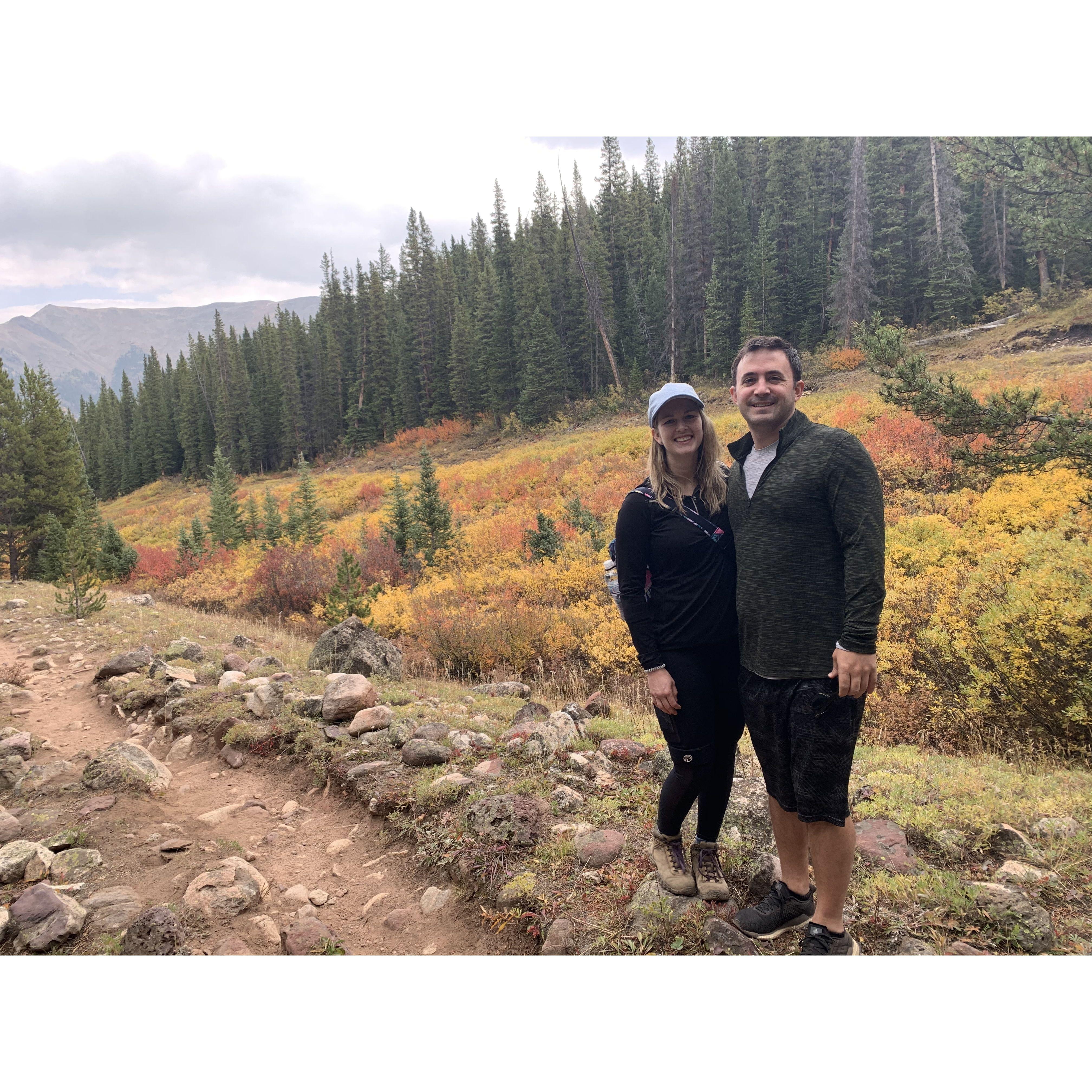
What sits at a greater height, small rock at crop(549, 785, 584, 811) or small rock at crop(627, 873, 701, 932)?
small rock at crop(627, 873, 701, 932)

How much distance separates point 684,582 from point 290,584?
43.2ft

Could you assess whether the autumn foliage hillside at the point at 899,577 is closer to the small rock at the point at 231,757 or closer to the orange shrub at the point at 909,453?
the orange shrub at the point at 909,453

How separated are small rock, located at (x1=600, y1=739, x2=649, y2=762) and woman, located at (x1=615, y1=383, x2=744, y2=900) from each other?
177 cm

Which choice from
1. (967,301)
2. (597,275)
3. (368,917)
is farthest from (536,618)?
(597,275)

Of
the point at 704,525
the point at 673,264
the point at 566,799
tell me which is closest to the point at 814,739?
the point at 704,525

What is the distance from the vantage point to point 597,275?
794 inches

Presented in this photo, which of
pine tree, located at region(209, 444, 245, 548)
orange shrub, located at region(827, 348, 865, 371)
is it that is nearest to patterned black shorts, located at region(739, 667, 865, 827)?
orange shrub, located at region(827, 348, 865, 371)

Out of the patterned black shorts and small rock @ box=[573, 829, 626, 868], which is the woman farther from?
small rock @ box=[573, 829, 626, 868]

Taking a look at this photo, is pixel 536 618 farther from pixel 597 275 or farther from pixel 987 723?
pixel 597 275

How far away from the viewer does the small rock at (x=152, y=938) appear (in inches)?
108

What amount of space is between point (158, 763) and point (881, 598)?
513 centimetres

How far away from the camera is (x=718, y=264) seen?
32.2 ft

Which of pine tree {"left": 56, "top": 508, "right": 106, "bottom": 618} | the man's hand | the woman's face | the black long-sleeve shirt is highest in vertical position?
the woman's face

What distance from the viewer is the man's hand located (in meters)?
2.04
